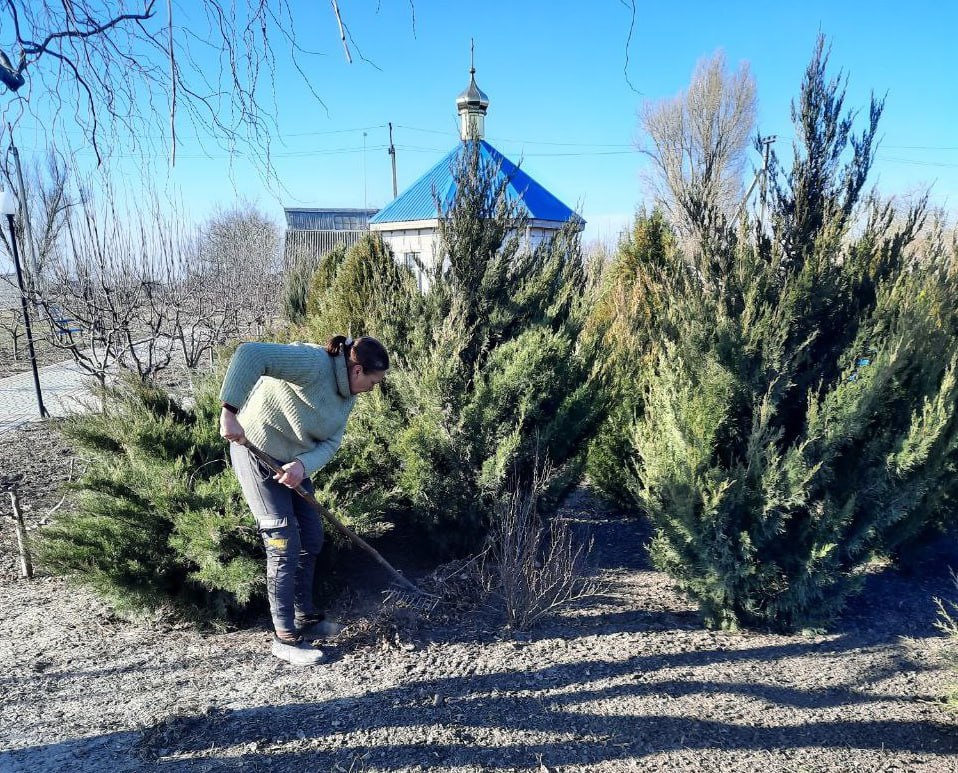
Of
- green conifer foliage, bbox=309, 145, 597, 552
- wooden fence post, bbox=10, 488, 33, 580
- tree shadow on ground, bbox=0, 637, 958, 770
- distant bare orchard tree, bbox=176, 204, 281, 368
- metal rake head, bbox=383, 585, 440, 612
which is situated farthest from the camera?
distant bare orchard tree, bbox=176, 204, 281, 368

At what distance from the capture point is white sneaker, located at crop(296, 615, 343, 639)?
327cm

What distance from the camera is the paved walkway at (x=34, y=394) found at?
8.35m

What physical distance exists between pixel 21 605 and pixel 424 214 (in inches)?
438

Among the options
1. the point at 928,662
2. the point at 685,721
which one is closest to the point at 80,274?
the point at 685,721

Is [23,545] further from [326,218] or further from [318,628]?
[326,218]

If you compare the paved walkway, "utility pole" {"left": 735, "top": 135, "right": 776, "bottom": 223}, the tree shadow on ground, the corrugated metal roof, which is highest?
the corrugated metal roof

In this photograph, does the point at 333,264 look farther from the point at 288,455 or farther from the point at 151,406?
the point at 288,455

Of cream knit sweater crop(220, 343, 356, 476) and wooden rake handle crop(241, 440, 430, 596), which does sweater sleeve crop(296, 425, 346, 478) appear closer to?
cream knit sweater crop(220, 343, 356, 476)

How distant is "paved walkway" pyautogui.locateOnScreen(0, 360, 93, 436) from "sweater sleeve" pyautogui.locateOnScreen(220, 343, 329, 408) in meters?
5.11

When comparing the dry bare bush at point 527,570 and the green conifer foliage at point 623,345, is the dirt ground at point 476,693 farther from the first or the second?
the green conifer foliage at point 623,345

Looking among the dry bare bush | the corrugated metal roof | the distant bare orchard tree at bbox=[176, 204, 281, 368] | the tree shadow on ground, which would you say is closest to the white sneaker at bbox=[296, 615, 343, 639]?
the tree shadow on ground

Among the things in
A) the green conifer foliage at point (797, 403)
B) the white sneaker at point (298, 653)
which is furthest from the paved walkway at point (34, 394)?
the green conifer foliage at point (797, 403)

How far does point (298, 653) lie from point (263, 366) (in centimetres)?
144

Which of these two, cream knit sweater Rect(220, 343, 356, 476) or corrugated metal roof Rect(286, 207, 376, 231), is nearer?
cream knit sweater Rect(220, 343, 356, 476)
